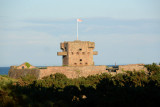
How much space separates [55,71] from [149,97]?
21596 millimetres

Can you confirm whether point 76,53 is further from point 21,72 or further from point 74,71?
point 21,72

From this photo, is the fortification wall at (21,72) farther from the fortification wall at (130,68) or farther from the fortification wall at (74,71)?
the fortification wall at (130,68)

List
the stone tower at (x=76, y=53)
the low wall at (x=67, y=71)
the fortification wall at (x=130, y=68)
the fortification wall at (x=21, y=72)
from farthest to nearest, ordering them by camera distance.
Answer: the stone tower at (x=76, y=53) → the fortification wall at (x=130, y=68) → the fortification wall at (x=21, y=72) → the low wall at (x=67, y=71)

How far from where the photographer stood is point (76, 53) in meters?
44.1

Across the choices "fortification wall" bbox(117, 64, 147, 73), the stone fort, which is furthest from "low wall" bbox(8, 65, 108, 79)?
"fortification wall" bbox(117, 64, 147, 73)

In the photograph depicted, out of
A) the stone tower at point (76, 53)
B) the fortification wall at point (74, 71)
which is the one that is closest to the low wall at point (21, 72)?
the fortification wall at point (74, 71)

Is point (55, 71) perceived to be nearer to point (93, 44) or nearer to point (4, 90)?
point (93, 44)

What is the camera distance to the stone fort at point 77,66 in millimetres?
39469

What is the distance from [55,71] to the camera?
127 feet

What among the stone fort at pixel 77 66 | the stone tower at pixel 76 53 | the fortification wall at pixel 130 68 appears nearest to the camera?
the stone fort at pixel 77 66

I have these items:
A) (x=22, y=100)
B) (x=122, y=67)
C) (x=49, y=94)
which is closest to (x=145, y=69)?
(x=122, y=67)

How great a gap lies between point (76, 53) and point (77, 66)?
444 cm

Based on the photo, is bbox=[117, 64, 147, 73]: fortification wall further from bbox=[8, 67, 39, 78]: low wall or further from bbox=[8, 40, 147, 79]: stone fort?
bbox=[8, 67, 39, 78]: low wall

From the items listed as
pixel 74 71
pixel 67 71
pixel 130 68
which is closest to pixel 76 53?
pixel 74 71
